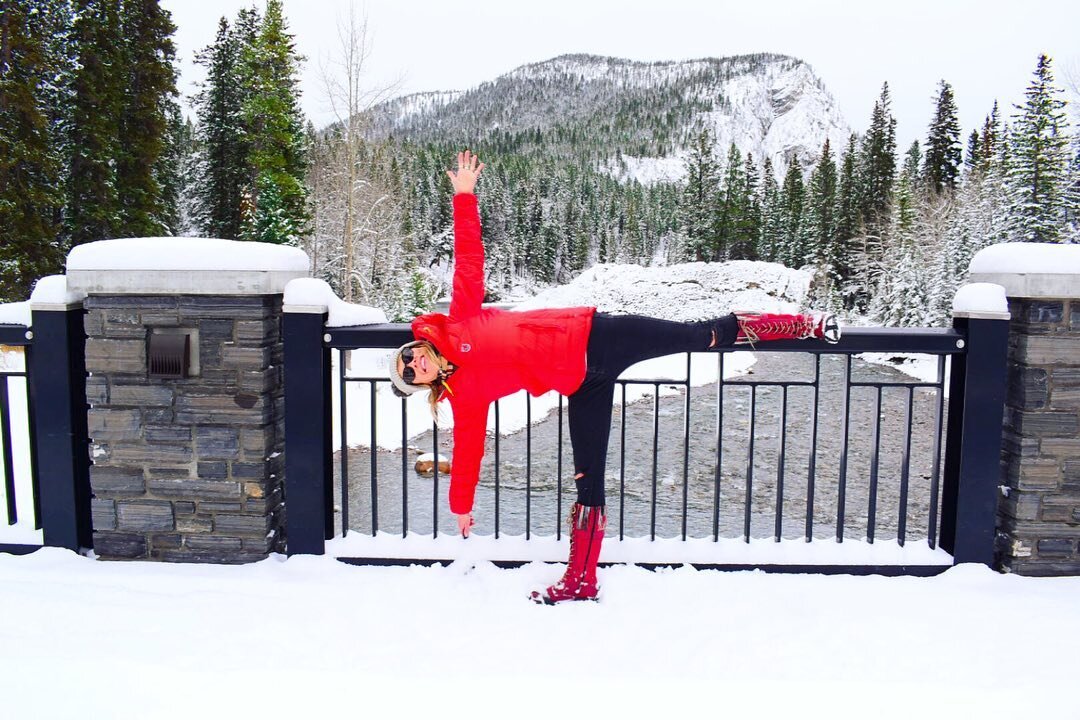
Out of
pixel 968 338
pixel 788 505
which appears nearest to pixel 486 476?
pixel 788 505

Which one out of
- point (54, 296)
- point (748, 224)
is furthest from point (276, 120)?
point (748, 224)

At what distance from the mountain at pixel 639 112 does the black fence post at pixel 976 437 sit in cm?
10904

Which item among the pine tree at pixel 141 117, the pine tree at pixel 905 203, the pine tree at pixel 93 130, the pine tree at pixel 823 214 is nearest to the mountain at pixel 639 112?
the pine tree at pixel 823 214

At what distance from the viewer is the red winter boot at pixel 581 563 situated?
2572mm

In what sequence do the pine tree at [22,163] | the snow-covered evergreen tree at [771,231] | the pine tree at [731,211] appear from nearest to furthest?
the pine tree at [22,163] → the pine tree at [731,211] → the snow-covered evergreen tree at [771,231]

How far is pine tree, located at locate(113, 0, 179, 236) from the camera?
Answer: 2047 cm

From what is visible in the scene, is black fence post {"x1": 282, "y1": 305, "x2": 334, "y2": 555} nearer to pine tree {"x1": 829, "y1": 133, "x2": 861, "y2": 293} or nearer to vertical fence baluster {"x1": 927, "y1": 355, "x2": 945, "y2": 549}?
vertical fence baluster {"x1": 927, "y1": 355, "x2": 945, "y2": 549}

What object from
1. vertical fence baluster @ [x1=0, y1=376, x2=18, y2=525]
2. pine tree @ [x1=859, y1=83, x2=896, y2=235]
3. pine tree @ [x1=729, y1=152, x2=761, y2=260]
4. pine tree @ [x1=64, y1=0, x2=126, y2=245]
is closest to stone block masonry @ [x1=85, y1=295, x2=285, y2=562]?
vertical fence baluster @ [x1=0, y1=376, x2=18, y2=525]

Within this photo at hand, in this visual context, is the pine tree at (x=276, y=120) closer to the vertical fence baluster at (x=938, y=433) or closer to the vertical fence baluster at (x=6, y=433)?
the vertical fence baluster at (x=6, y=433)

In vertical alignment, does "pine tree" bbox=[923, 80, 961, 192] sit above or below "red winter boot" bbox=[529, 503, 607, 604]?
above

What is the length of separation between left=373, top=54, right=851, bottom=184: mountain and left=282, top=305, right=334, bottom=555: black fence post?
4281 inches

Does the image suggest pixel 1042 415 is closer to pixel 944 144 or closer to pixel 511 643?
pixel 511 643

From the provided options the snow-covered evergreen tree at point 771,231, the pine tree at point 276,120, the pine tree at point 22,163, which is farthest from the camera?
the snow-covered evergreen tree at point 771,231

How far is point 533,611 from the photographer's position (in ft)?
8.24
